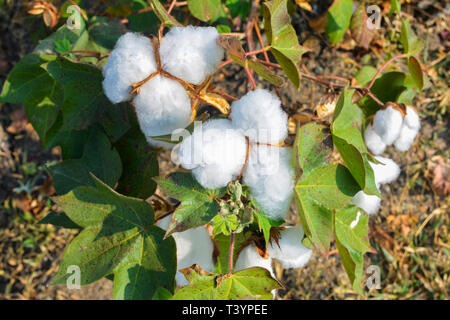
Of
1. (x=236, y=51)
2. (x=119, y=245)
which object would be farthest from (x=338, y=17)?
(x=119, y=245)

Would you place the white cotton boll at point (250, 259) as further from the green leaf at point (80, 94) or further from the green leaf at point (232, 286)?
the green leaf at point (80, 94)

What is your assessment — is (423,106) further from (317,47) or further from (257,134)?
(257,134)

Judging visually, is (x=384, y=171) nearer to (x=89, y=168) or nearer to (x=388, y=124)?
(x=388, y=124)

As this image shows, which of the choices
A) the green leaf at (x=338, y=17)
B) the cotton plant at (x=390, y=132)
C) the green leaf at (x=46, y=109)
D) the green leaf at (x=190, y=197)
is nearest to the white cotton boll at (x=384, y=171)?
the cotton plant at (x=390, y=132)

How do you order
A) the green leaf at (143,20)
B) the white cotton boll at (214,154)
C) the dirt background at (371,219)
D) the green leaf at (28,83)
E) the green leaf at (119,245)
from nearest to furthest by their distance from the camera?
the white cotton boll at (214,154)
the green leaf at (119,245)
the green leaf at (28,83)
the green leaf at (143,20)
the dirt background at (371,219)

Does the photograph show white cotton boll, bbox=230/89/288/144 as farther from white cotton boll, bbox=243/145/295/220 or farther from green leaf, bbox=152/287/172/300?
green leaf, bbox=152/287/172/300

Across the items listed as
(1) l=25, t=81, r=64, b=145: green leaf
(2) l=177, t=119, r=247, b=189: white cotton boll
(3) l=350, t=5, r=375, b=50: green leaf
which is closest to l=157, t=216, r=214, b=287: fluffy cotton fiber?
(2) l=177, t=119, r=247, b=189: white cotton boll
